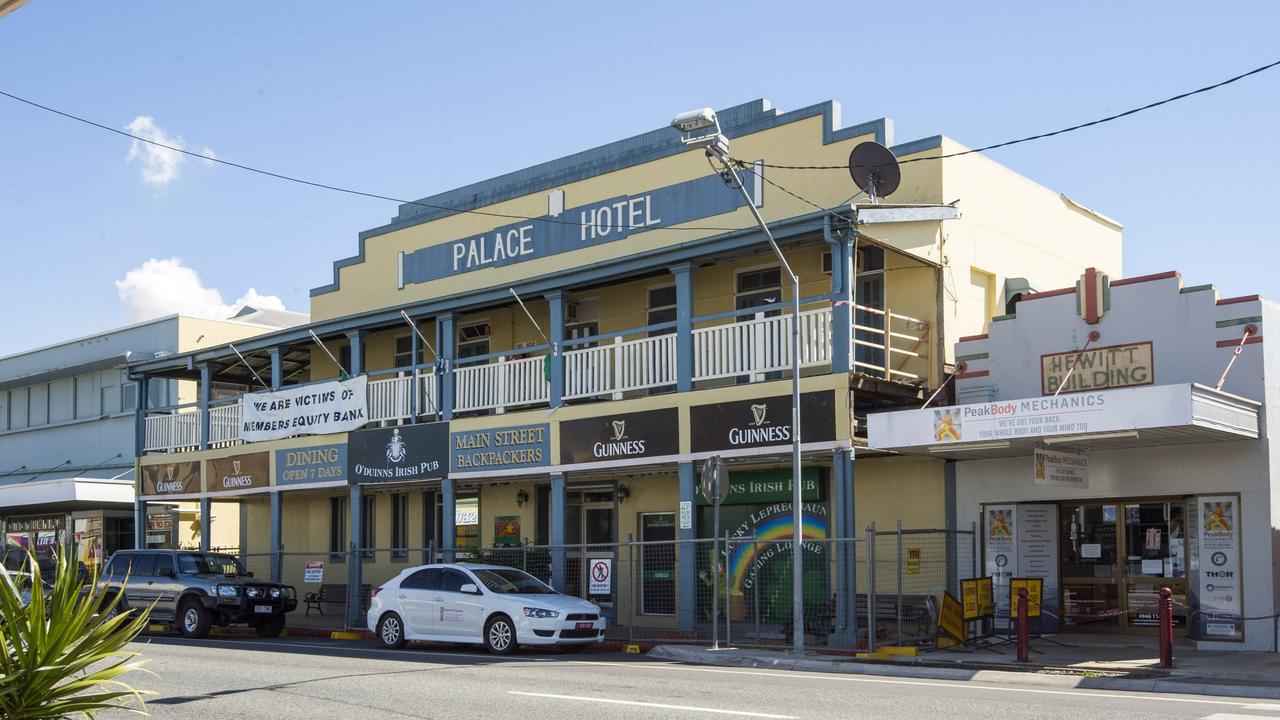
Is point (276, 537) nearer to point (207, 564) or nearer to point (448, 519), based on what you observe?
point (207, 564)

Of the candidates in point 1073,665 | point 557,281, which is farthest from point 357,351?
point 1073,665

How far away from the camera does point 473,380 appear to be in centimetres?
2439

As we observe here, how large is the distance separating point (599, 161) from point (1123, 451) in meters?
11.7

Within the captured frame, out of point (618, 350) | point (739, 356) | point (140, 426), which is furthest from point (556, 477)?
point (140, 426)

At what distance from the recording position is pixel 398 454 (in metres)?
25.4

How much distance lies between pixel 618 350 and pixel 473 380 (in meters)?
3.80

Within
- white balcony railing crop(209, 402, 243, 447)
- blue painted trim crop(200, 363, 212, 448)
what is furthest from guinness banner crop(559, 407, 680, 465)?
blue painted trim crop(200, 363, 212, 448)

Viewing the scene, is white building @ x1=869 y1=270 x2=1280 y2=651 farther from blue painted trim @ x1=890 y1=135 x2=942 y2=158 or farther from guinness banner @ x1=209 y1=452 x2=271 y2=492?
guinness banner @ x1=209 y1=452 x2=271 y2=492

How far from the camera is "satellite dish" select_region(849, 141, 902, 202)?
2023 cm

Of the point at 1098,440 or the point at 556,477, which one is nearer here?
the point at 1098,440

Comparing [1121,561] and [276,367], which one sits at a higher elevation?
[276,367]

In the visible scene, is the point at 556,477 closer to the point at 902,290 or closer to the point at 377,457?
the point at 377,457

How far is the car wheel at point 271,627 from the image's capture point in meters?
23.9

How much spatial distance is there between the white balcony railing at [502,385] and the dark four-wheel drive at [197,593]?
5056 mm
